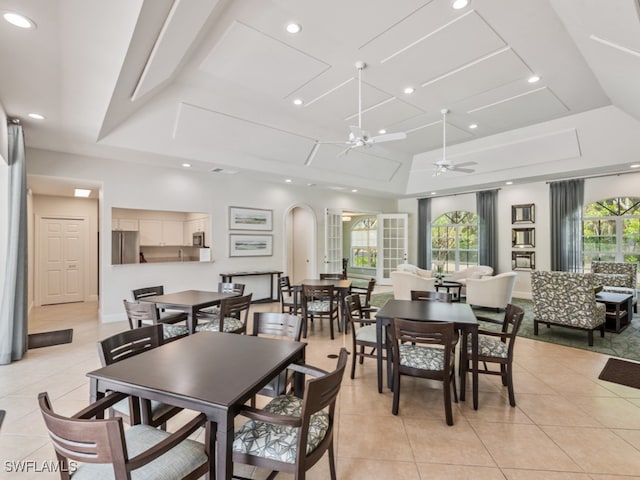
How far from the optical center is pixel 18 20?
7.19 ft

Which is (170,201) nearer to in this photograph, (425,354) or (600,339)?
(425,354)

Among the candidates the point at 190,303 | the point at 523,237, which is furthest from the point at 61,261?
the point at 523,237

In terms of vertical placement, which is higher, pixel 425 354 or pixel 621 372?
pixel 425 354

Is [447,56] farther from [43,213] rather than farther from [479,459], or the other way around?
[43,213]

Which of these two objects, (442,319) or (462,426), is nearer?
(462,426)

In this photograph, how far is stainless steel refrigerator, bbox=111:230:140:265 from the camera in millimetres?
6566

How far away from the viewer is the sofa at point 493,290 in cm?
626

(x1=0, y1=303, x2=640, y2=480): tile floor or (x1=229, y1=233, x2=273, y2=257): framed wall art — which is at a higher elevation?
(x1=229, y1=233, x2=273, y2=257): framed wall art

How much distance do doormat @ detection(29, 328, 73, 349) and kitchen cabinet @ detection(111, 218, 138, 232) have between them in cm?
247

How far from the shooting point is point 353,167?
769 centimetres

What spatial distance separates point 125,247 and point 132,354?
18.3 feet

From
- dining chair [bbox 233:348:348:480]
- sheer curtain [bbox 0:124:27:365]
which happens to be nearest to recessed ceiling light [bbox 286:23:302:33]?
dining chair [bbox 233:348:348:480]

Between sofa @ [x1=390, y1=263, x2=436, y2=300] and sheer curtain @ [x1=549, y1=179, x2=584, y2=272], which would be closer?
sofa @ [x1=390, y1=263, x2=436, y2=300]

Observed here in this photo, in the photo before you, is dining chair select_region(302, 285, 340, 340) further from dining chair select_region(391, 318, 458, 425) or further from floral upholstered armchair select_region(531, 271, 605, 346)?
floral upholstered armchair select_region(531, 271, 605, 346)
